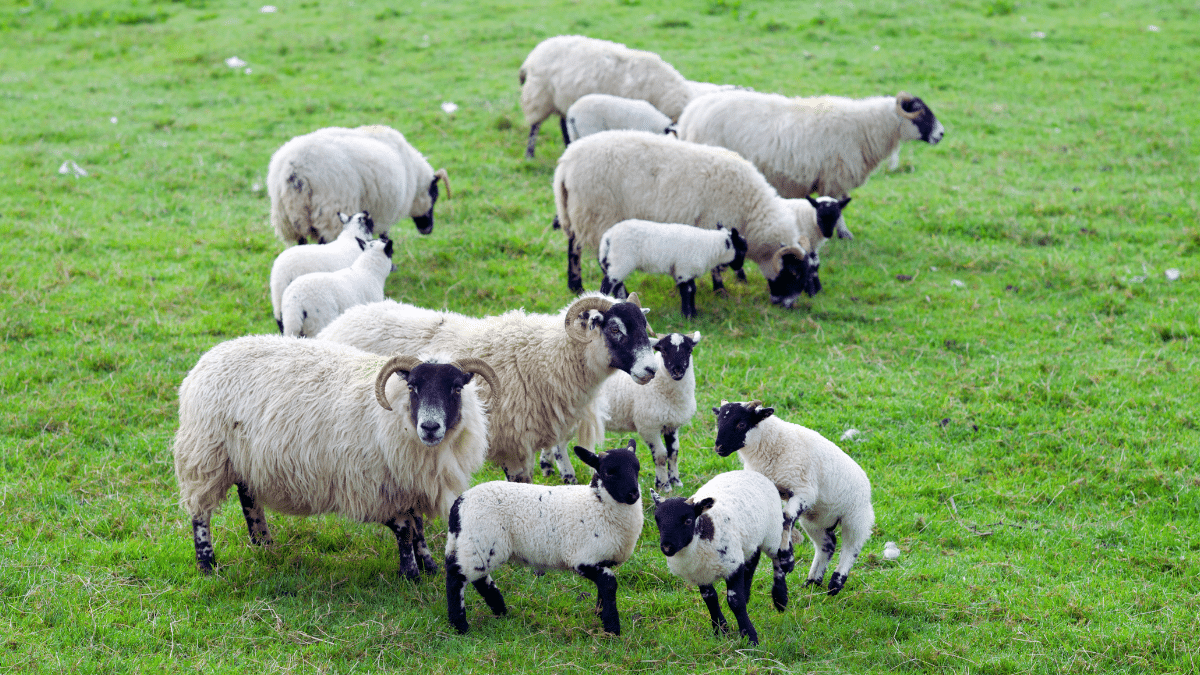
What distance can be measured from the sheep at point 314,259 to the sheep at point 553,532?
3689 millimetres

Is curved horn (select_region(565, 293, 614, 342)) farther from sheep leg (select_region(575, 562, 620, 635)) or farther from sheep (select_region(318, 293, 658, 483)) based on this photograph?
sheep leg (select_region(575, 562, 620, 635))

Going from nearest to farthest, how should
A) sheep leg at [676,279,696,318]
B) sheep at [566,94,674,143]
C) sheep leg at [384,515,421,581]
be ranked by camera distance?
sheep leg at [384,515,421,581] < sheep leg at [676,279,696,318] < sheep at [566,94,674,143]

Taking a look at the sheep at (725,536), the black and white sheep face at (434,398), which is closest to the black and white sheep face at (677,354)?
the sheep at (725,536)

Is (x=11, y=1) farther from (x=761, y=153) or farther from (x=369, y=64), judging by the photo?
(x=761, y=153)

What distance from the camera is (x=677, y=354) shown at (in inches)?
242

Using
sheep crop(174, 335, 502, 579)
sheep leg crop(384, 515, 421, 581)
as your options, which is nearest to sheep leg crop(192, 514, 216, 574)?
sheep crop(174, 335, 502, 579)

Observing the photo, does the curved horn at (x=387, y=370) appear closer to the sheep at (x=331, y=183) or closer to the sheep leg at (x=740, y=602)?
the sheep leg at (x=740, y=602)

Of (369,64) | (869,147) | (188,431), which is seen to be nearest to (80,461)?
(188,431)

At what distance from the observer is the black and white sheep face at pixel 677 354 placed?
20.2 ft

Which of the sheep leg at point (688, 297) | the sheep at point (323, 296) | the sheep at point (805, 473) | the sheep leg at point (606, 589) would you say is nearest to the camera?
the sheep leg at point (606, 589)

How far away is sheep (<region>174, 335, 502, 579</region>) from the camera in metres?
5.39

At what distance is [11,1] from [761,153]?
64.6 ft

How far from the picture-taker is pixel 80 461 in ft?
21.6

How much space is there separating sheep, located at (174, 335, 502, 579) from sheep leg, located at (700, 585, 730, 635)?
5.14ft
